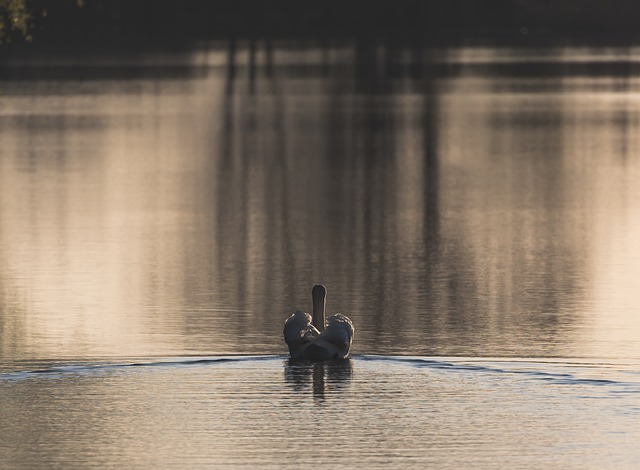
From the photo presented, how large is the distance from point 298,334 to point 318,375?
545 millimetres

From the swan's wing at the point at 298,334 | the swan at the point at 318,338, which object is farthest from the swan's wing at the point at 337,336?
the swan's wing at the point at 298,334

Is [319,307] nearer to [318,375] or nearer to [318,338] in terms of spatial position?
[318,338]

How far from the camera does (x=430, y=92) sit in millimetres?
67125

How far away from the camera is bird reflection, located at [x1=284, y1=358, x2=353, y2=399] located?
45.2 ft

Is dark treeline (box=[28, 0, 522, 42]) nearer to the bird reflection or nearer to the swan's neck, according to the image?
the swan's neck

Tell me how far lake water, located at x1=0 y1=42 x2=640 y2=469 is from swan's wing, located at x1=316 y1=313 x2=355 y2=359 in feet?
0.49

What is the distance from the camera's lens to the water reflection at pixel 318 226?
16750mm

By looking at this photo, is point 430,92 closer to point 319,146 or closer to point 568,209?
point 319,146

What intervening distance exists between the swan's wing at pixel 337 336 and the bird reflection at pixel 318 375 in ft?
0.44

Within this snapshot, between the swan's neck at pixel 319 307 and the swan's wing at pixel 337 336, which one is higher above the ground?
the swan's neck at pixel 319 307

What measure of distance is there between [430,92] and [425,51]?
51498 mm

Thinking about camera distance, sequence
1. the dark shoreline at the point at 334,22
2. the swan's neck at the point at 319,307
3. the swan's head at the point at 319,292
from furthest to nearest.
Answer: the dark shoreline at the point at 334,22, the swan's neck at the point at 319,307, the swan's head at the point at 319,292

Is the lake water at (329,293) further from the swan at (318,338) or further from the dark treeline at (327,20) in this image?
the dark treeline at (327,20)

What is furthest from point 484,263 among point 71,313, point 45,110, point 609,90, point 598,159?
point 609,90
